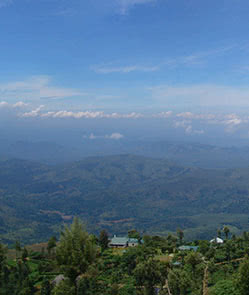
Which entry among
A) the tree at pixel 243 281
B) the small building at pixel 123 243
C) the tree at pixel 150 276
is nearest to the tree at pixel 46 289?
the tree at pixel 150 276

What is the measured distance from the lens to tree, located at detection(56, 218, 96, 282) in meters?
17.3

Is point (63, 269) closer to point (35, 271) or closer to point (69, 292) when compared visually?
point (69, 292)

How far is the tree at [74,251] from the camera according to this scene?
1734cm

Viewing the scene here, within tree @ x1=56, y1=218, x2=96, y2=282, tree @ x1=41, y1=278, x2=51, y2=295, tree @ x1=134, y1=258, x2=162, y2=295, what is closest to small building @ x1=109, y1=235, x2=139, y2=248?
tree @ x1=41, y1=278, x2=51, y2=295

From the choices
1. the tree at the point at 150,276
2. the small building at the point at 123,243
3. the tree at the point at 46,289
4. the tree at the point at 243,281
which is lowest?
the small building at the point at 123,243

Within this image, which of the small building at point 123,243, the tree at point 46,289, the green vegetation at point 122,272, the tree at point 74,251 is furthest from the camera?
the small building at point 123,243

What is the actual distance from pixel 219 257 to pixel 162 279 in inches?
908

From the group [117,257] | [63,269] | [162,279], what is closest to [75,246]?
[63,269]

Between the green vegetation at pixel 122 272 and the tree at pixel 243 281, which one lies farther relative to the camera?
the tree at pixel 243 281

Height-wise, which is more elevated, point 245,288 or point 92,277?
point 245,288

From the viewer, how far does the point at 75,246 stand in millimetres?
17594

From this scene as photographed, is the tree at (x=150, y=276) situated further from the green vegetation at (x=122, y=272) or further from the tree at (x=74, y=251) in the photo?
the tree at (x=74, y=251)

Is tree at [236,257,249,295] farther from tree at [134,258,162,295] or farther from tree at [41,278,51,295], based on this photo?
tree at [41,278,51,295]

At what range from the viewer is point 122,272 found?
133 feet
